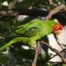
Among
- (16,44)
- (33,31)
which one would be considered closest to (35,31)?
(33,31)

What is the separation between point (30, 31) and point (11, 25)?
1.33 feet

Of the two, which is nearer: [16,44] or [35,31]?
[35,31]

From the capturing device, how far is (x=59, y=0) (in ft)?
4.58

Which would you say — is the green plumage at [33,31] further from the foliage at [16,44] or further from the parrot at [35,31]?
the foliage at [16,44]

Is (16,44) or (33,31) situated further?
(16,44)

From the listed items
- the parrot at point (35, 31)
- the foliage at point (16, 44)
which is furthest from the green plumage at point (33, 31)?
the foliage at point (16, 44)

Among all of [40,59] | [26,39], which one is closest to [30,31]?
[26,39]

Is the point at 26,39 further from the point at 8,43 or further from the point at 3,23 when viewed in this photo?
the point at 3,23

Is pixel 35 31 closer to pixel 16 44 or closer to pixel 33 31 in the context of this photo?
pixel 33 31

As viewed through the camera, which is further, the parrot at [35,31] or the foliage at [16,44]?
the foliage at [16,44]

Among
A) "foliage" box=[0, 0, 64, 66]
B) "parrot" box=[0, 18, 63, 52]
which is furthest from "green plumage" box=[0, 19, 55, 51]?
"foliage" box=[0, 0, 64, 66]

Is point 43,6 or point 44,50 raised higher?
point 43,6

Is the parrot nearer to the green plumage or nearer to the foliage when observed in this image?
the green plumage

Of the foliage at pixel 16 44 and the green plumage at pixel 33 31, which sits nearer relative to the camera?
the green plumage at pixel 33 31
